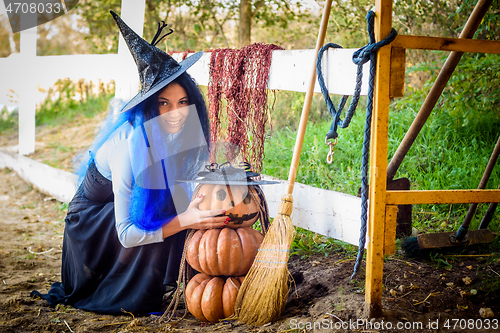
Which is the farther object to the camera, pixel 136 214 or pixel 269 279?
pixel 136 214

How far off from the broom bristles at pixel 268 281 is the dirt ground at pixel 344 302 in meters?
0.07

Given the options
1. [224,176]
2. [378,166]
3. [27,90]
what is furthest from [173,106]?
[27,90]

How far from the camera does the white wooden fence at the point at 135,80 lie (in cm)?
271

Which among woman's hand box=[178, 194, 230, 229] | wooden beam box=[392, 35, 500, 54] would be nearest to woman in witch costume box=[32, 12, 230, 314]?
woman's hand box=[178, 194, 230, 229]

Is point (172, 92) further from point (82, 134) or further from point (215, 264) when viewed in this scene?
point (82, 134)

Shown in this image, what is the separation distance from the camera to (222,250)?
92.3 inches

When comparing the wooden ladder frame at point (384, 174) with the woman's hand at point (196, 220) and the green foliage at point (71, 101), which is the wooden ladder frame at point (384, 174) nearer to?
the woman's hand at point (196, 220)

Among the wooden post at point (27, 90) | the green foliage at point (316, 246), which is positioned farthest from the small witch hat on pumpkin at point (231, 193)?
the wooden post at point (27, 90)

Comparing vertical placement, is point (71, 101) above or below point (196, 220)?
above

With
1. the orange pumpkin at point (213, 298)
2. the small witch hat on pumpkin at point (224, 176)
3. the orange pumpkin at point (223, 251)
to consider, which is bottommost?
the orange pumpkin at point (213, 298)

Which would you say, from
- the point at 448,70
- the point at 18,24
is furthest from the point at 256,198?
the point at 18,24

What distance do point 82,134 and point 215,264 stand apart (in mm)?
6285

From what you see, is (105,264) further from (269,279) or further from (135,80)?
(135,80)

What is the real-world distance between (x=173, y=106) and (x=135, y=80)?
1901mm
